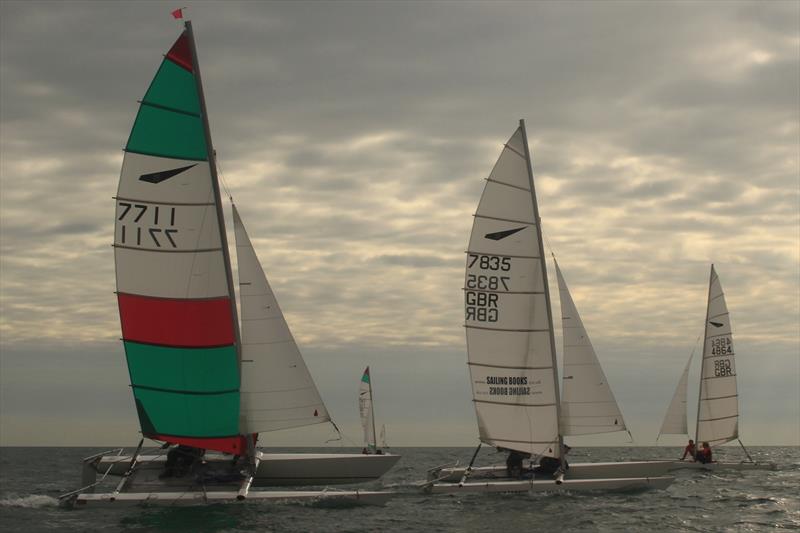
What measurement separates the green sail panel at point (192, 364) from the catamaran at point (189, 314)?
27mm

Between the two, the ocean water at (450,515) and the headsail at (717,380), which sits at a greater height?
the headsail at (717,380)

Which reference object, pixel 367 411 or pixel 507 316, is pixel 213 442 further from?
pixel 367 411

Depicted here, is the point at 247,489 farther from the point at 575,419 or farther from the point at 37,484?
the point at 37,484

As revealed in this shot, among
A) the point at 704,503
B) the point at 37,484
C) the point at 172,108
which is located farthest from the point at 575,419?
the point at 37,484

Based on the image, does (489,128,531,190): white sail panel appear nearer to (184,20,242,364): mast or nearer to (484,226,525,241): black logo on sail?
(484,226,525,241): black logo on sail

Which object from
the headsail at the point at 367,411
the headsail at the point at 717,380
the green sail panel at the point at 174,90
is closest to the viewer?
the green sail panel at the point at 174,90

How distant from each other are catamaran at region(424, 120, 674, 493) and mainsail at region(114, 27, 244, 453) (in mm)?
8381

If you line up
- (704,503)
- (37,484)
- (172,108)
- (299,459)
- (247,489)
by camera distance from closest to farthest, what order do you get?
(247,489)
(172,108)
(299,459)
(704,503)
(37,484)

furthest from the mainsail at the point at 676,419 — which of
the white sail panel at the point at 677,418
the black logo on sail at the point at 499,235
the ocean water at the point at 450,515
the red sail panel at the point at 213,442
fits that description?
the red sail panel at the point at 213,442

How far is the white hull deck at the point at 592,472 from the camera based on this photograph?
1219 inches

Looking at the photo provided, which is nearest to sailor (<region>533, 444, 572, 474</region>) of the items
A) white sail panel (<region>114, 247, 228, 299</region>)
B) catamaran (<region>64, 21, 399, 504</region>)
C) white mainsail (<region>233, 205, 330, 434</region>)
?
catamaran (<region>64, 21, 399, 504</region>)

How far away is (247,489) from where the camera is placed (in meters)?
24.9

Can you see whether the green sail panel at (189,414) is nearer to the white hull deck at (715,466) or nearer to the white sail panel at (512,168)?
the white sail panel at (512,168)

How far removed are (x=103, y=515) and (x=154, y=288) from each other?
622 centimetres
